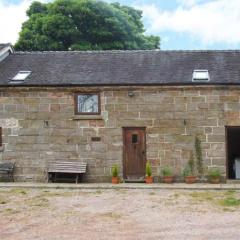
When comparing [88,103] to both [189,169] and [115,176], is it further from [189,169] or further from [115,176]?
[189,169]

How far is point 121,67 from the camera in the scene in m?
20.9

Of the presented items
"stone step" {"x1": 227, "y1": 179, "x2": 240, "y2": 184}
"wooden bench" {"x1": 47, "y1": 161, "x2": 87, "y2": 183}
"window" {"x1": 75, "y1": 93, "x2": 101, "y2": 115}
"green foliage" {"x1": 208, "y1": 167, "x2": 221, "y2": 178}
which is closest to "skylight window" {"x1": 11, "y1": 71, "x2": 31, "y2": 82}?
"window" {"x1": 75, "y1": 93, "x2": 101, "y2": 115}

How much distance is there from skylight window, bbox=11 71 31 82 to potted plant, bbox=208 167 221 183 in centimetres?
780

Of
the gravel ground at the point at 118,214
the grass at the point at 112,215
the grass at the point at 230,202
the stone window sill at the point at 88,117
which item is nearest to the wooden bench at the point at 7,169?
the gravel ground at the point at 118,214

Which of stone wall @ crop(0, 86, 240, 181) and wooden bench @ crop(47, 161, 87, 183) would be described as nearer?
stone wall @ crop(0, 86, 240, 181)

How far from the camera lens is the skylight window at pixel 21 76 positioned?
19972 millimetres

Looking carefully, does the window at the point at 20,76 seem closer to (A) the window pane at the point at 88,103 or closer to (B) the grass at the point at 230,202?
(A) the window pane at the point at 88,103

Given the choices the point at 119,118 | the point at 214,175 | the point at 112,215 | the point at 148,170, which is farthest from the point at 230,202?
the point at 119,118

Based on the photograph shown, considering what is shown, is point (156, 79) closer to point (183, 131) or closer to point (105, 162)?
point (183, 131)

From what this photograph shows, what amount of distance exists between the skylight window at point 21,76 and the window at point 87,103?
2231 mm

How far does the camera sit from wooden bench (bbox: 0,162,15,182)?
1942 centimetres

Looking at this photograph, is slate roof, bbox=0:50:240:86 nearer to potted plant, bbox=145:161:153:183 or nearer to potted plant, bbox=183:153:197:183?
potted plant, bbox=183:153:197:183

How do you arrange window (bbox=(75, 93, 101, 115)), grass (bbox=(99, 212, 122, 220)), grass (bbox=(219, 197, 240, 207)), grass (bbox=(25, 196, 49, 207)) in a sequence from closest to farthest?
grass (bbox=(99, 212, 122, 220)), grass (bbox=(219, 197, 240, 207)), grass (bbox=(25, 196, 49, 207)), window (bbox=(75, 93, 101, 115))

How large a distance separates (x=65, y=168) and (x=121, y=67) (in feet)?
15.2
